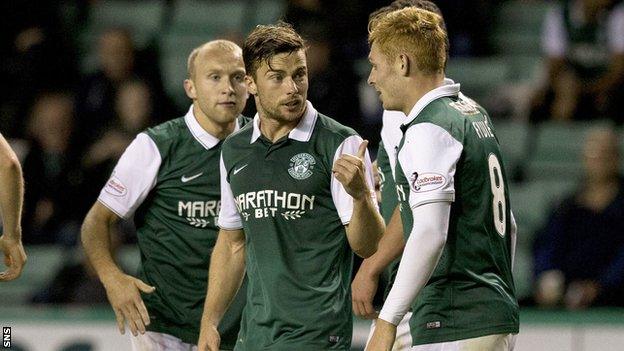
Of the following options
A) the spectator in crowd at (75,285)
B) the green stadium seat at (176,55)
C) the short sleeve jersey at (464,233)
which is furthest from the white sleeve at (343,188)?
the green stadium seat at (176,55)

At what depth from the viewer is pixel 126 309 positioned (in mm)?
5812

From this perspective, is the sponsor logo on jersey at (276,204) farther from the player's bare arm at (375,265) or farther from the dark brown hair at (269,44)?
the dark brown hair at (269,44)

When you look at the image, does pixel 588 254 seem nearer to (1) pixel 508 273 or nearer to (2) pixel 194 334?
(2) pixel 194 334

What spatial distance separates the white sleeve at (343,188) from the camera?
4.97 metres

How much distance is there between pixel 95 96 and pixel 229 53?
4913 millimetres

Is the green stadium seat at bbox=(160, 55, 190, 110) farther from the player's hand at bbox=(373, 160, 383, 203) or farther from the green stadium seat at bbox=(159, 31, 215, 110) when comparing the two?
the player's hand at bbox=(373, 160, 383, 203)

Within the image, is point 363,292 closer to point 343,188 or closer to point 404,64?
point 343,188

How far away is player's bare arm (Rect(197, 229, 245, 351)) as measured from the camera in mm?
5375

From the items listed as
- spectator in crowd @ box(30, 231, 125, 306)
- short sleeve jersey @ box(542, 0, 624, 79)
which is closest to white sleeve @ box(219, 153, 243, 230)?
spectator in crowd @ box(30, 231, 125, 306)

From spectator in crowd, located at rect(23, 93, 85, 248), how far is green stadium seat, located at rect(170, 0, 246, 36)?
83.8 inches

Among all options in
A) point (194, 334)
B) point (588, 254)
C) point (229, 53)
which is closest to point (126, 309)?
point (194, 334)

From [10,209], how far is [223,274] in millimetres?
936

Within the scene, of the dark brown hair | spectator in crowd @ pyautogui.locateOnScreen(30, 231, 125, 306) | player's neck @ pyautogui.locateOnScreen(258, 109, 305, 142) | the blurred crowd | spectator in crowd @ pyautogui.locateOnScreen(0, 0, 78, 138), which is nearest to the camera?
the dark brown hair

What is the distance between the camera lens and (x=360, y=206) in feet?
15.6
